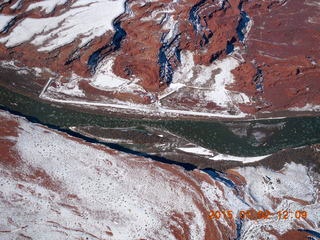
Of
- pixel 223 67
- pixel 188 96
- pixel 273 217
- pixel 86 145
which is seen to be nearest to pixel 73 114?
pixel 86 145

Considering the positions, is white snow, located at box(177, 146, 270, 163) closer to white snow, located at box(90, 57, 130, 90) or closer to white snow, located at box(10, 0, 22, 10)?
white snow, located at box(90, 57, 130, 90)

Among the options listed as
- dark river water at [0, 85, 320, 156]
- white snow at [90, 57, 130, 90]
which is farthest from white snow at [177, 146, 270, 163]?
white snow at [90, 57, 130, 90]

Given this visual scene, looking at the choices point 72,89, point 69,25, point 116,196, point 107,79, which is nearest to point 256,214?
point 116,196

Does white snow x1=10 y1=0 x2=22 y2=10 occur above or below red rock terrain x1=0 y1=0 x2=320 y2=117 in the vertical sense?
above

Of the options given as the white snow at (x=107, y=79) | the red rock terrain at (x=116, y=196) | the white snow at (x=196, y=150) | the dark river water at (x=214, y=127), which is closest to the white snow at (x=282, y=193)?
the red rock terrain at (x=116, y=196)

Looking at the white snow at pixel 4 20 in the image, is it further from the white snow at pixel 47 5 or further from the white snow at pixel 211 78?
the white snow at pixel 211 78

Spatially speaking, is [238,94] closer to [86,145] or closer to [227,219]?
[227,219]
